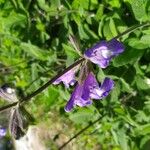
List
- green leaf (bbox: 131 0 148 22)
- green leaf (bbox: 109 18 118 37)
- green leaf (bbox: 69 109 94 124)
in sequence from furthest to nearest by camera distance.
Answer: green leaf (bbox: 69 109 94 124), green leaf (bbox: 109 18 118 37), green leaf (bbox: 131 0 148 22)

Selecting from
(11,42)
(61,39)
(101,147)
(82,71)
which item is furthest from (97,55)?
(101,147)

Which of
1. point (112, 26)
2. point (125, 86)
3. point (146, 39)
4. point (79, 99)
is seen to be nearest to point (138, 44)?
point (146, 39)

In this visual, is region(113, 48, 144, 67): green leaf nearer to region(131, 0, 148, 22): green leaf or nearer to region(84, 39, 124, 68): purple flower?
region(131, 0, 148, 22): green leaf

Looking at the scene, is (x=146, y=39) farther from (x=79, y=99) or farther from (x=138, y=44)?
(x=79, y=99)

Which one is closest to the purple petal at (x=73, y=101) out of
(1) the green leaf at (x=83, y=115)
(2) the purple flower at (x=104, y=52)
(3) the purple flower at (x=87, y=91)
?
(3) the purple flower at (x=87, y=91)

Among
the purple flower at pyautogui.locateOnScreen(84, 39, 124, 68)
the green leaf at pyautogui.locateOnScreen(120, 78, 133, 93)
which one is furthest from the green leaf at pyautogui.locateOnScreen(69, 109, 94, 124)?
the purple flower at pyautogui.locateOnScreen(84, 39, 124, 68)

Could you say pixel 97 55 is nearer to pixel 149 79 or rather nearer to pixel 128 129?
pixel 149 79
